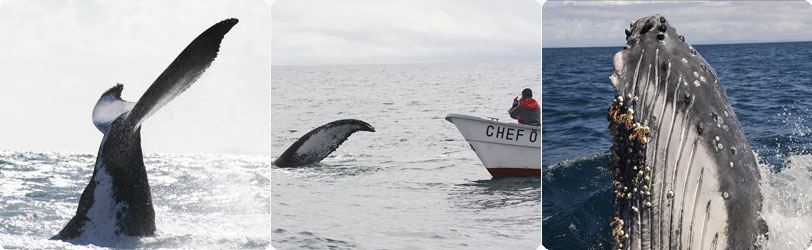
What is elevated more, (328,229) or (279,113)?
(279,113)

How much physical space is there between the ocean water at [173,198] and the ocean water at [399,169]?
2.56 feet

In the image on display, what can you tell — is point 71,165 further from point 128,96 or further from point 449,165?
point 449,165

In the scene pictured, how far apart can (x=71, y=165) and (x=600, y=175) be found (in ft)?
25.9

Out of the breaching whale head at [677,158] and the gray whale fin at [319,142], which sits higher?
the breaching whale head at [677,158]

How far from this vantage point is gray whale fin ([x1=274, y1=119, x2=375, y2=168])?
8644 mm

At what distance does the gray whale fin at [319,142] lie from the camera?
864 centimetres

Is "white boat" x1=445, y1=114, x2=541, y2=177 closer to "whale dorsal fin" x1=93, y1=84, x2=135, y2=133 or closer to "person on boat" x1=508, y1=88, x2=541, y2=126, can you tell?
"person on boat" x1=508, y1=88, x2=541, y2=126

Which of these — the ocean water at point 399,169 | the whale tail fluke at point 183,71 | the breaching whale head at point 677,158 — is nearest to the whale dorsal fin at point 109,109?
the whale tail fluke at point 183,71

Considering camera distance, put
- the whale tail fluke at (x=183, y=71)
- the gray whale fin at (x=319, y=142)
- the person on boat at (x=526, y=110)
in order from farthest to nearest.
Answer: the gray whale fin at (x=319, y=142)
the person on boat at (x=526, y=110)
the whale tail fluke at (x=183, y=71)

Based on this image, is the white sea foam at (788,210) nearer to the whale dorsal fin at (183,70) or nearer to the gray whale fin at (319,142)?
the whale dorsal fin at (183,70)

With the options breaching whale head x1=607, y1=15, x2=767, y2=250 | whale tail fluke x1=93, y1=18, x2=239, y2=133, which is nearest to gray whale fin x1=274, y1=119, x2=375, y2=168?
whale tail fluke x1=93, y1=18, x2=239, y2=133

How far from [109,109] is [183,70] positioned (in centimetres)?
113

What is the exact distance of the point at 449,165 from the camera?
844cm

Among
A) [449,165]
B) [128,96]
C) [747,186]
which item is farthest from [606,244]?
[128,96]
